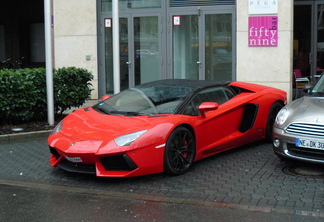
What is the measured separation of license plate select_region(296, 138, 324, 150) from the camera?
6.54 metres

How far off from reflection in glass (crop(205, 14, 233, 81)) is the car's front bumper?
7.67 meters

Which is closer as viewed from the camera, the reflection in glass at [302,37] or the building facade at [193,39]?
the building facade at [193,39]

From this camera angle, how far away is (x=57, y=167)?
7496mm

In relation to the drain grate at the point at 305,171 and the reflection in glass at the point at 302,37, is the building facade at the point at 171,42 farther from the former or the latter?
the drain grate at the point at 305,171

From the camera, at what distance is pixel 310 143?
6625mm

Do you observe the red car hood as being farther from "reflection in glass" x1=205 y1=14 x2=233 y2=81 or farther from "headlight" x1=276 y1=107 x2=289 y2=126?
"reflection in glass" x1=205 y1=14 x2=233 y2=81

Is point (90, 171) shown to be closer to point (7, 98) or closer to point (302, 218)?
point (302, 218)

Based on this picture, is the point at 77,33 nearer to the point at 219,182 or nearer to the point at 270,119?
the point at 270,119

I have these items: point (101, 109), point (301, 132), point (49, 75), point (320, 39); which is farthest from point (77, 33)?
point (301, 132)

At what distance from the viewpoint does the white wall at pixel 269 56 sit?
44.5ft

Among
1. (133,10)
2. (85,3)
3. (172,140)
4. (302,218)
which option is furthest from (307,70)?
(302,218)

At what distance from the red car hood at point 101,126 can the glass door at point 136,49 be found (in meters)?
7.89

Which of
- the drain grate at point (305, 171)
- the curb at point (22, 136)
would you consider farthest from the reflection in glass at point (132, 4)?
the drain grate at point (305, 171)

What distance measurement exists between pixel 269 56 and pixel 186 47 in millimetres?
2475
